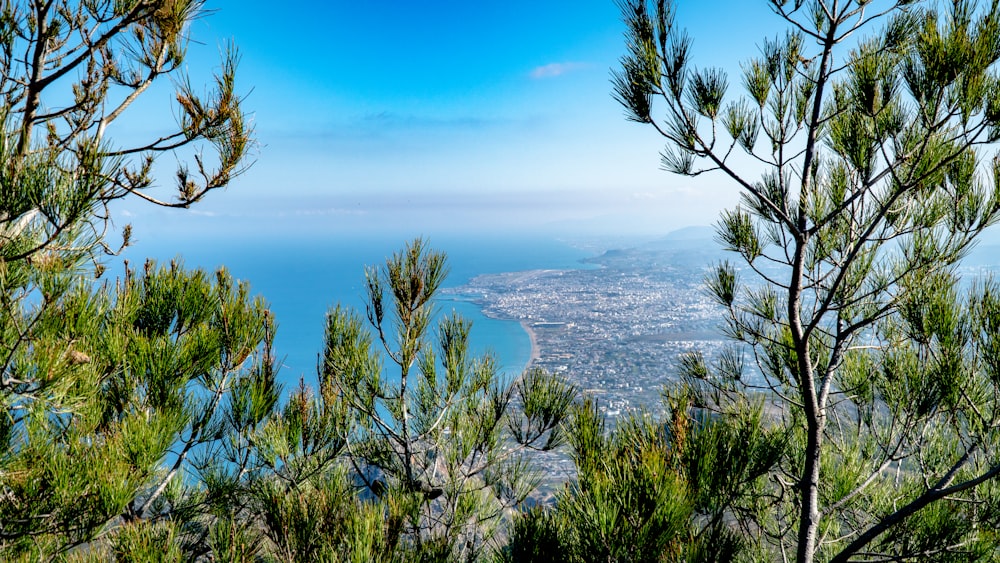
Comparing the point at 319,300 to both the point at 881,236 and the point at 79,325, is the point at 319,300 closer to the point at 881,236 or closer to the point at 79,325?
the point at 79,325

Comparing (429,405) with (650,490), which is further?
(429,405)

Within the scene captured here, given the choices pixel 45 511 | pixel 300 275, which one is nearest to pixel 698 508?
pixel 45 511

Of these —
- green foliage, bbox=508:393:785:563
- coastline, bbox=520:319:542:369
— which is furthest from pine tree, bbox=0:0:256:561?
coastline, bbox=520:319:542:369

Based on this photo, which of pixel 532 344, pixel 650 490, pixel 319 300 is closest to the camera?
pixel 650 490

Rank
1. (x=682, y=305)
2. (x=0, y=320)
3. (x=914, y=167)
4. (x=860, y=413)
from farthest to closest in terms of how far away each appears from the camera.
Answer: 1. (x=682, y=305)
2. (x=860, y=413)
3. (x=914, y=167)
4. (x=0, y=320)

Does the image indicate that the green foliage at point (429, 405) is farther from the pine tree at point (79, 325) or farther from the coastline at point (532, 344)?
the coastline at point (532, 344)

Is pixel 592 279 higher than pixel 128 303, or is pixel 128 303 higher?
pixel 128 303

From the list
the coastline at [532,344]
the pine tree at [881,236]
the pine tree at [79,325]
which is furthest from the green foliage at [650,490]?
the coastline at [532,344]

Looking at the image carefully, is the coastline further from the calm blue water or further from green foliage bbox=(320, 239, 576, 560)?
green foliage bbox=(320, 239, 576, 560)

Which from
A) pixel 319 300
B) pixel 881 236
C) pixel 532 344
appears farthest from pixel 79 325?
pixel 319 300

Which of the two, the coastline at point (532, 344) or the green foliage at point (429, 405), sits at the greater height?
the green foliage at point (429, 405)

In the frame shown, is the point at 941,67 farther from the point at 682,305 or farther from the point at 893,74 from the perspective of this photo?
the point at 682,305
